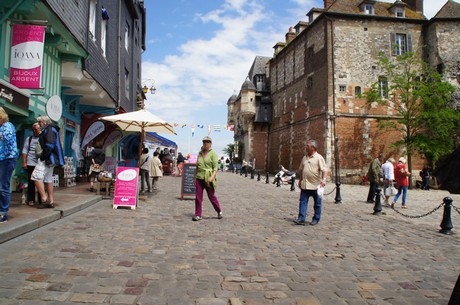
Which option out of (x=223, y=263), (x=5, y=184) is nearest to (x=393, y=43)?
(x=223, y=263)

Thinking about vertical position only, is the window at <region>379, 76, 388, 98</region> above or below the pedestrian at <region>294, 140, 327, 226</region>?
above

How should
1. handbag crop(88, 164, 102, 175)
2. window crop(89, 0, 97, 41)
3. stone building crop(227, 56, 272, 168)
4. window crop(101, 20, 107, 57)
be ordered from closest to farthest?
handbag crop(88, 164, 102, 175), window crop(89, 0, 97, 41), window crop(101, 20, 107, 57), stone building crop(227, 56, 272, 168)

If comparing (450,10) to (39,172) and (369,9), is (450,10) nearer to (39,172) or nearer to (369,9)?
(369,9)

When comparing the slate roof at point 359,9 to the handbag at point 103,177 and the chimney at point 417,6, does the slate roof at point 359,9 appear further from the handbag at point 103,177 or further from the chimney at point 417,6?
the handbag at point 103,177

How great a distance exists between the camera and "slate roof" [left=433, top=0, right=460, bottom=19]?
1069 inches

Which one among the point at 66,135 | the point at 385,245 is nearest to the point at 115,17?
the point at 66,135

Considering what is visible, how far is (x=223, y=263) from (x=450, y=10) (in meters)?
32.2

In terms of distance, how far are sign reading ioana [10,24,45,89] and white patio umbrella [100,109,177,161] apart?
2957 millimetres

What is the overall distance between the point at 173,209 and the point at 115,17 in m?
11.9

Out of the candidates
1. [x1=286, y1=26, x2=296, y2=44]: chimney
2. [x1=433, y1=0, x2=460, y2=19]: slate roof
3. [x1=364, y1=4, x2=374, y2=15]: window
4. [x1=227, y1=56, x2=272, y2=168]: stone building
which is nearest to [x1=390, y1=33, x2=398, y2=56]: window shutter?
[x1=364, y1=4, x2=374, y2=15]: window

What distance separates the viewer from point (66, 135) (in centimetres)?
1302

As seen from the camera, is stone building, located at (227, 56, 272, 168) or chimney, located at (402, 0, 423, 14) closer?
chimney, located at (402, 0, 423, 14)

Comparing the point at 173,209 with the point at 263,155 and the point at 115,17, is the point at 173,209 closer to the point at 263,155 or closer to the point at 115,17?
the point at 115,17

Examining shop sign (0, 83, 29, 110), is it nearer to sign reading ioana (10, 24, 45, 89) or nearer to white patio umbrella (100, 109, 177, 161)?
sign reading ioana (10, 24, 45, 89)
